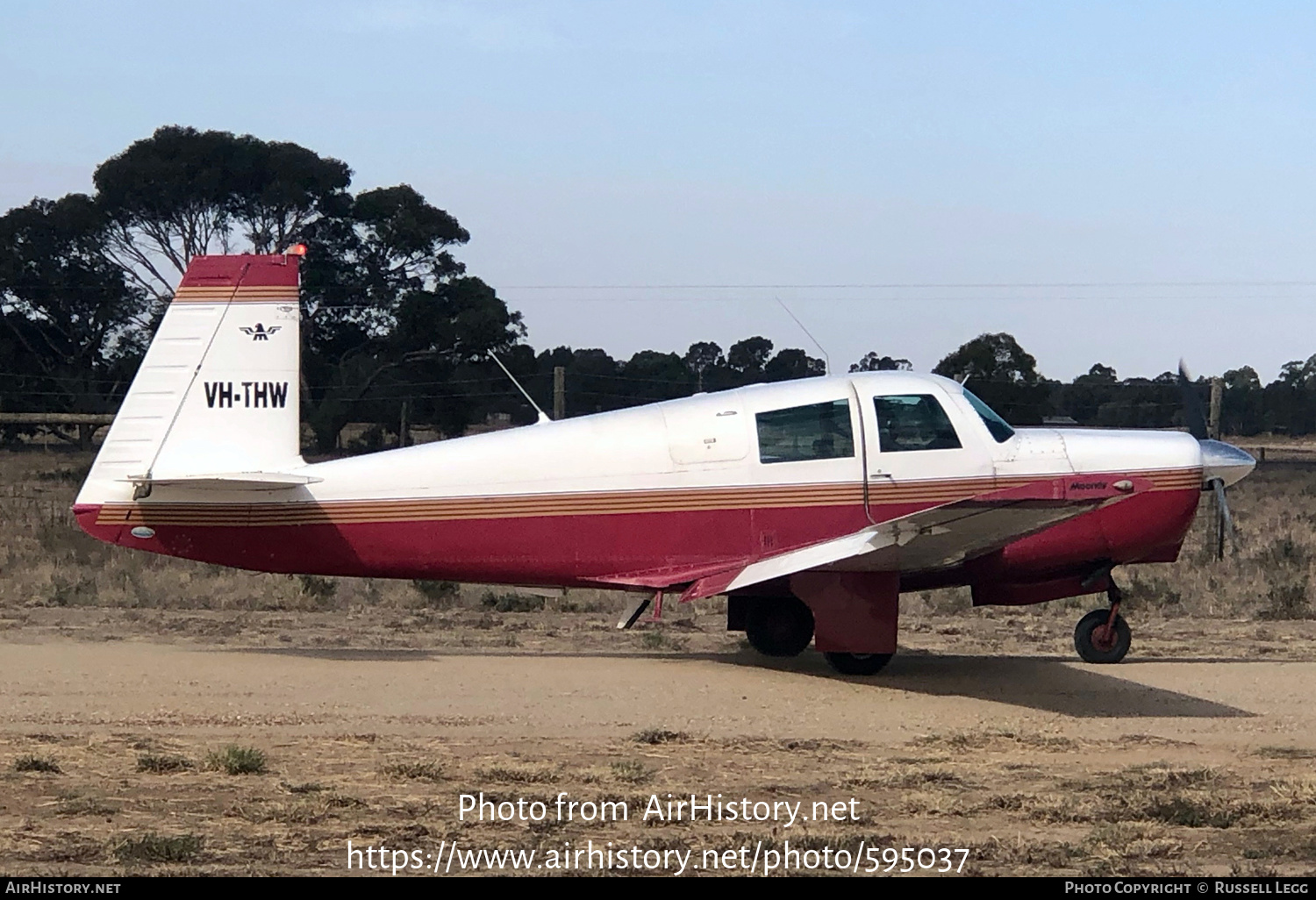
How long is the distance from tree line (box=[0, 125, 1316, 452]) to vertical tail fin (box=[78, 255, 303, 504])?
67.6ft

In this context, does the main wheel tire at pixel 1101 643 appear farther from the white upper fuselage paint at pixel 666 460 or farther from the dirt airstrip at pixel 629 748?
the white upper fuselage paint at pixel 666 460

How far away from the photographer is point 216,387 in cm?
1054

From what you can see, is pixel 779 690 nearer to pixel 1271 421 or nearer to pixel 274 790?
pixel 274 790

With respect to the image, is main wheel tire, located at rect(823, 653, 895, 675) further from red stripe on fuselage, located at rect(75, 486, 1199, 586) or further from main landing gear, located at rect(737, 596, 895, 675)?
red stripe on fuselage, located at rect(75, 486, 1199, 586)

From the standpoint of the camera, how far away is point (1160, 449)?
1091 centimetres

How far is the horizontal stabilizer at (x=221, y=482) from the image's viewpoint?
10.1 metres

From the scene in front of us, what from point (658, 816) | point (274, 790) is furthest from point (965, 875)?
point (274, 790)

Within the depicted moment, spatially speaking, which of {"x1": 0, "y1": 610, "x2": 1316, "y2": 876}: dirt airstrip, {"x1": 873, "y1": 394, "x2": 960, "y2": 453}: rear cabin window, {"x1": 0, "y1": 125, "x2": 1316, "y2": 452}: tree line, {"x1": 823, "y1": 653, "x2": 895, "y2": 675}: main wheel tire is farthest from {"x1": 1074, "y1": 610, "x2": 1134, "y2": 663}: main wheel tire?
{"x1": 0, "y1": 125, "x2": 1316, "y2": 452}: tree line

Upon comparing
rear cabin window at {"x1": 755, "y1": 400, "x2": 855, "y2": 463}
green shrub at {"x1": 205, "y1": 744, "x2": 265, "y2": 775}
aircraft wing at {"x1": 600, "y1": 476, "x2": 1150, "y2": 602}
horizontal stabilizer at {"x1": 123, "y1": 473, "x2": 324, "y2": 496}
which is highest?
rear cabin window at {"x1": 755, "y1": 400, "x2": 855, "y2": 463}

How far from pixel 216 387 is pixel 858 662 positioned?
4.94 meters

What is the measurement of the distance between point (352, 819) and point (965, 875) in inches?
98.4

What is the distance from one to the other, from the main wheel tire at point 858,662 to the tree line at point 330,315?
820 inches

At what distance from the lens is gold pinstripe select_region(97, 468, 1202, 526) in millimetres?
10391

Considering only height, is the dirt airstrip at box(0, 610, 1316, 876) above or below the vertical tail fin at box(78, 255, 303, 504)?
below
